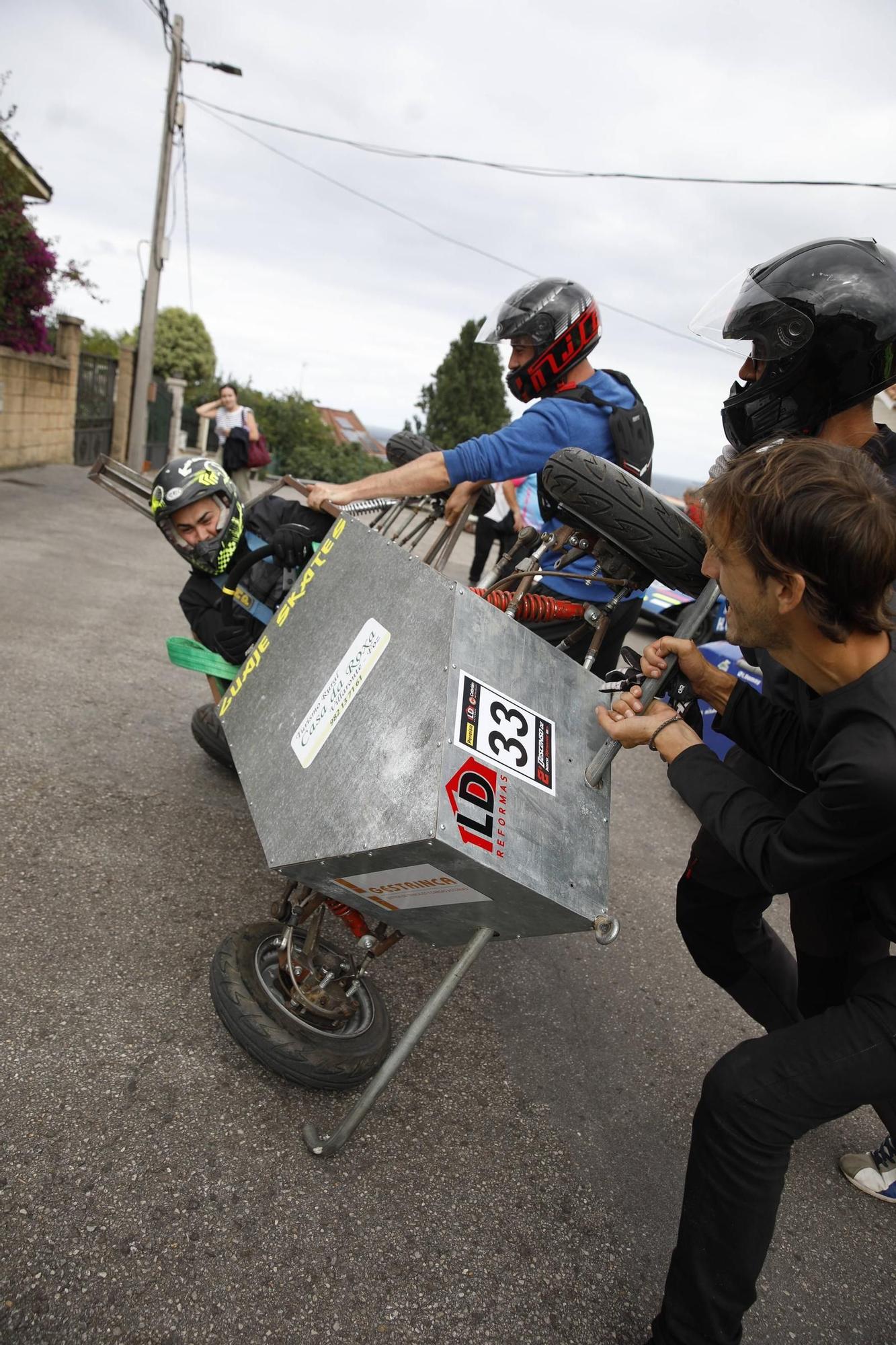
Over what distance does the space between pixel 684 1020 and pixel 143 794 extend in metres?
2.18

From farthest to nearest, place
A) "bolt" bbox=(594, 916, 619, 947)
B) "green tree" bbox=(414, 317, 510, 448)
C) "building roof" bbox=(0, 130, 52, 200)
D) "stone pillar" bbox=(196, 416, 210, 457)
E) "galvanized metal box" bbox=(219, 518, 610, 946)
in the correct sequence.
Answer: "green tree" bbox=(414, 317, 510, 448) → "stone pillar" bbox=(196, 416, 210, 457) → "building roof" bbox=(0, 130, 52, 200) → "bolt" bbox=(594, 916, 619, 947) → "galvanized metal box" bbox=(219, 518, 610, 946)

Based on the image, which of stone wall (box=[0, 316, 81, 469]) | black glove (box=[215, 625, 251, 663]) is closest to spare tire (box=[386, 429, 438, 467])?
black glove (box=[215, 625, 251, 663])

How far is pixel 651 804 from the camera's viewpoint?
5031mm

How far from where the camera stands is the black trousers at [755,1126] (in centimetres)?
160

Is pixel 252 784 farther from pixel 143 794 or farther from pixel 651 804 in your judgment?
pixel 651 804

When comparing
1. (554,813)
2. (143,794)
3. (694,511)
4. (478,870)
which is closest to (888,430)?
(694,511)

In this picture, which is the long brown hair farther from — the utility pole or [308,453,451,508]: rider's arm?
the utility pole

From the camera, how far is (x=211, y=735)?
12.7 feet

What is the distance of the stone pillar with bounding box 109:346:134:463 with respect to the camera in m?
17.5

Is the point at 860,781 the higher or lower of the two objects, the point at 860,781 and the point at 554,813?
the higher

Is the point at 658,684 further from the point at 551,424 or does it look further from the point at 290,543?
the point at 290,543

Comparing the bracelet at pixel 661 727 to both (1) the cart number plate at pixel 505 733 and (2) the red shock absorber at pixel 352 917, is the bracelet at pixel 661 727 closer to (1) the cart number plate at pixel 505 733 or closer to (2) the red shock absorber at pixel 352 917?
(1) the cart number plate at pixel 505 733

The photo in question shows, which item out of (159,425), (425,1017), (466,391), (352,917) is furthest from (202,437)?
(425,1017)

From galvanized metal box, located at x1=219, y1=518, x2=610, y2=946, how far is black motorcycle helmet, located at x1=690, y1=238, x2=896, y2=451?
32.8 inches
